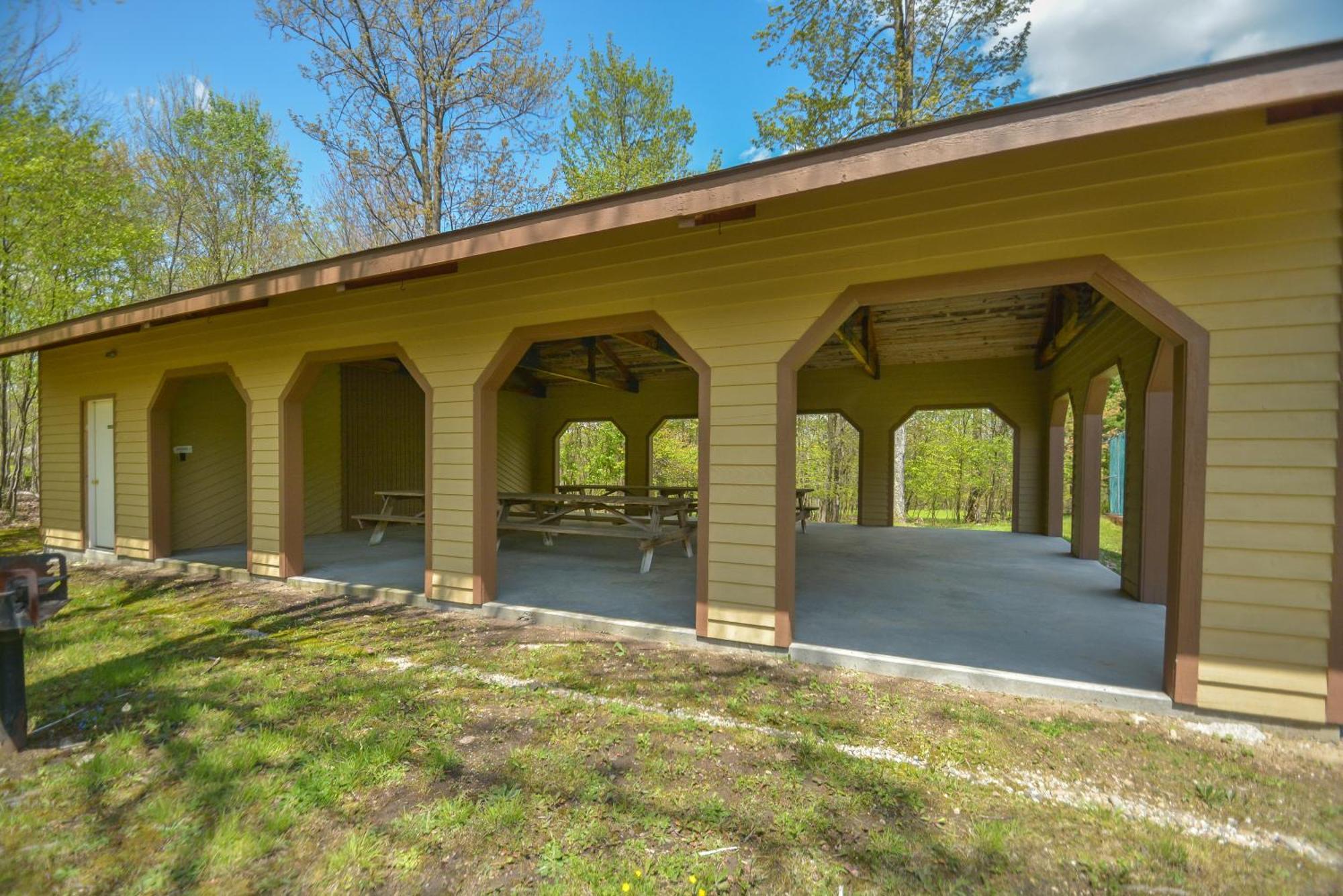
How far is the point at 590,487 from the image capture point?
10.0 meters

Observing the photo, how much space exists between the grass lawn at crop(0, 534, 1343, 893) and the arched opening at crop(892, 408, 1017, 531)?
14.6m

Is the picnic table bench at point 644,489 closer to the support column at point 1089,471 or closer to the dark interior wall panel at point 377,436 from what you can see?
the dark interior wall panel at point 377,436

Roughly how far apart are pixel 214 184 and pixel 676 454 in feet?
43.7

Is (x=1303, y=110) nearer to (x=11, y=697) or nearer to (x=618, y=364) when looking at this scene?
(x=11, y=697)

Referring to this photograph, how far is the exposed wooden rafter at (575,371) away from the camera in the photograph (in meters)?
9.16

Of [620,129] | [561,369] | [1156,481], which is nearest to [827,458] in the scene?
[561,369]

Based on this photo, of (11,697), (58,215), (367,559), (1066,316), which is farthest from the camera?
(58,215)

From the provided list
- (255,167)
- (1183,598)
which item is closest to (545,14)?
(255,167)

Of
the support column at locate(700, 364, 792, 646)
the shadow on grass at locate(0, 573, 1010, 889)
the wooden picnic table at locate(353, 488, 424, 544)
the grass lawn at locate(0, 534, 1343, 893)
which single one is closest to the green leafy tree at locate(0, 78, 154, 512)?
the wooden picnic table at locate(353, 488, 424, 544)

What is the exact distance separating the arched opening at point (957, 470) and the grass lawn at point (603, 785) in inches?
576

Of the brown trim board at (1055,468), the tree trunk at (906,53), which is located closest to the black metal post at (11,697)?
the brown trim board at (1055,468)

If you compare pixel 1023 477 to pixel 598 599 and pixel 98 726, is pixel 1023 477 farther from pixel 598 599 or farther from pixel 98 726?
pixel 98 726

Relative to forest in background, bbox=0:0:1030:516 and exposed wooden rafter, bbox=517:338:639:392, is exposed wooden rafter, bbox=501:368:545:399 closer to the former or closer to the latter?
exposed wooden rafter, bbox=517:338:639:392

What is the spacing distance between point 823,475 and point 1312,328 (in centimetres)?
1619
